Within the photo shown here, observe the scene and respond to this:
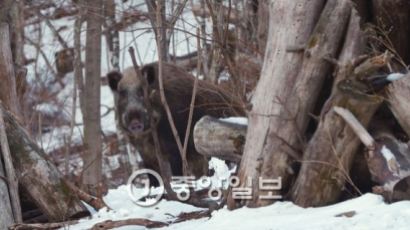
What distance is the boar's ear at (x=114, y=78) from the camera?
8.43m

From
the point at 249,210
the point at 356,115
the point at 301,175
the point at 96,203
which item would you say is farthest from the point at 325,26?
the point at 96,203

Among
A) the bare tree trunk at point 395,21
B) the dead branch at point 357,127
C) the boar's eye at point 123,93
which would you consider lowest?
the dead branch at point 357,127

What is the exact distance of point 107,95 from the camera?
17.5 metres

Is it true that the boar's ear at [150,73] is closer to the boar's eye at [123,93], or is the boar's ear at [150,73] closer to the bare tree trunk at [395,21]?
the boar's eye at [123,93]

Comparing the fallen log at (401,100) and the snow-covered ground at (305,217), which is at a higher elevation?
the fallen log at (401,100)

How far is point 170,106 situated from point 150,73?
1.46 feet

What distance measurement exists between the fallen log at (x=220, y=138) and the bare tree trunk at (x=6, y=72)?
5.39ft

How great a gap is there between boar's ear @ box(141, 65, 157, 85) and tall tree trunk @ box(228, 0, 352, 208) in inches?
121

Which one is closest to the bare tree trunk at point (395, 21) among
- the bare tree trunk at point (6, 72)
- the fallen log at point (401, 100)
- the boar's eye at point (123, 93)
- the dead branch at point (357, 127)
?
the fallen log at point (401, 100)

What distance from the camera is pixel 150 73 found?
7.99 metres

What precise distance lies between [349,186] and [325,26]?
1.04m

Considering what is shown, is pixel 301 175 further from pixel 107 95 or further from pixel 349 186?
pixel 107 95

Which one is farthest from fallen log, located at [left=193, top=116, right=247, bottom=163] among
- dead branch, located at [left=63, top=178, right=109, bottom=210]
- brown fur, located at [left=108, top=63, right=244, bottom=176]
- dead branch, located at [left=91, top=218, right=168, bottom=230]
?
brown fur, located at [left=108, top=63, right=244, bottom=176]

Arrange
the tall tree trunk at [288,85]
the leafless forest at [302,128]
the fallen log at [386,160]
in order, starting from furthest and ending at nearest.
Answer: the tall tree trunk at [288,85] < the leafless forest at [302,128] < the fallen log at [386,160]
